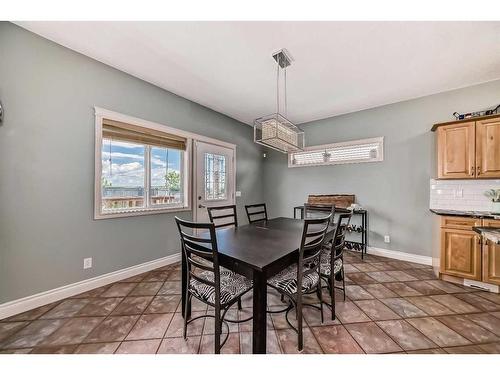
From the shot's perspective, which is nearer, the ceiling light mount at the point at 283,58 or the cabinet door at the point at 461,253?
the ceiling light mount at the point at 283,58

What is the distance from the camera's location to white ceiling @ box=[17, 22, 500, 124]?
1.82 meters

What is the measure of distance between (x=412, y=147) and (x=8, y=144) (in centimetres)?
507

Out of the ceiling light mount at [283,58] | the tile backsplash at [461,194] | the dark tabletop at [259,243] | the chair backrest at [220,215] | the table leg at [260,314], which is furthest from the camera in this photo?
the tile backsplash at [461,194]

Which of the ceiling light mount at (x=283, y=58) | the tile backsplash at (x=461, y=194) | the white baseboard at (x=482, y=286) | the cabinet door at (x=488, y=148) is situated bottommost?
the white baseboard at (x=482, y=286)

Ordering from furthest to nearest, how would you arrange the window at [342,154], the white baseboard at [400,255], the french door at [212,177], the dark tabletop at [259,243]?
1. the window at [342,154]
2. the french door at [212,177]
3. the white baseboard at [400,255]
4. the dark tabletop at [259,243]

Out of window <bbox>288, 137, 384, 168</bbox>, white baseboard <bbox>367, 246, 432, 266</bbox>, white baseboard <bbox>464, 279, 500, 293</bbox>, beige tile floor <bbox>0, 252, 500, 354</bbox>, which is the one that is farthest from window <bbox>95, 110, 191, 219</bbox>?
white baseboard <bbox>464, 279, 500, 293</bbox>

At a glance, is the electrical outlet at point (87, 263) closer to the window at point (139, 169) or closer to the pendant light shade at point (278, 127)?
the window at point (139, 169)

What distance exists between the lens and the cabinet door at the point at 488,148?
2.43 meters

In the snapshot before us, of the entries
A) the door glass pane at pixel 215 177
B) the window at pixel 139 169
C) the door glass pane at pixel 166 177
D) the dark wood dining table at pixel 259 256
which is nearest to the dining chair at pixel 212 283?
the dark wood dining table at pixel 259 256

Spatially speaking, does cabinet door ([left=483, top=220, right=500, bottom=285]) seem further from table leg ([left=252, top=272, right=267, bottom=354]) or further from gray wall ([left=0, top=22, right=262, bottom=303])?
gray wall ([left=0, top=22, right=262, bottom=303])

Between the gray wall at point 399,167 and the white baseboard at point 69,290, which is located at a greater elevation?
the gray wall at point 399,167

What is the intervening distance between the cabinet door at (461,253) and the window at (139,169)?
3669 millimetres

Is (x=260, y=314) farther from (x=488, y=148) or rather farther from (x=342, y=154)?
(x=342, y=154)
